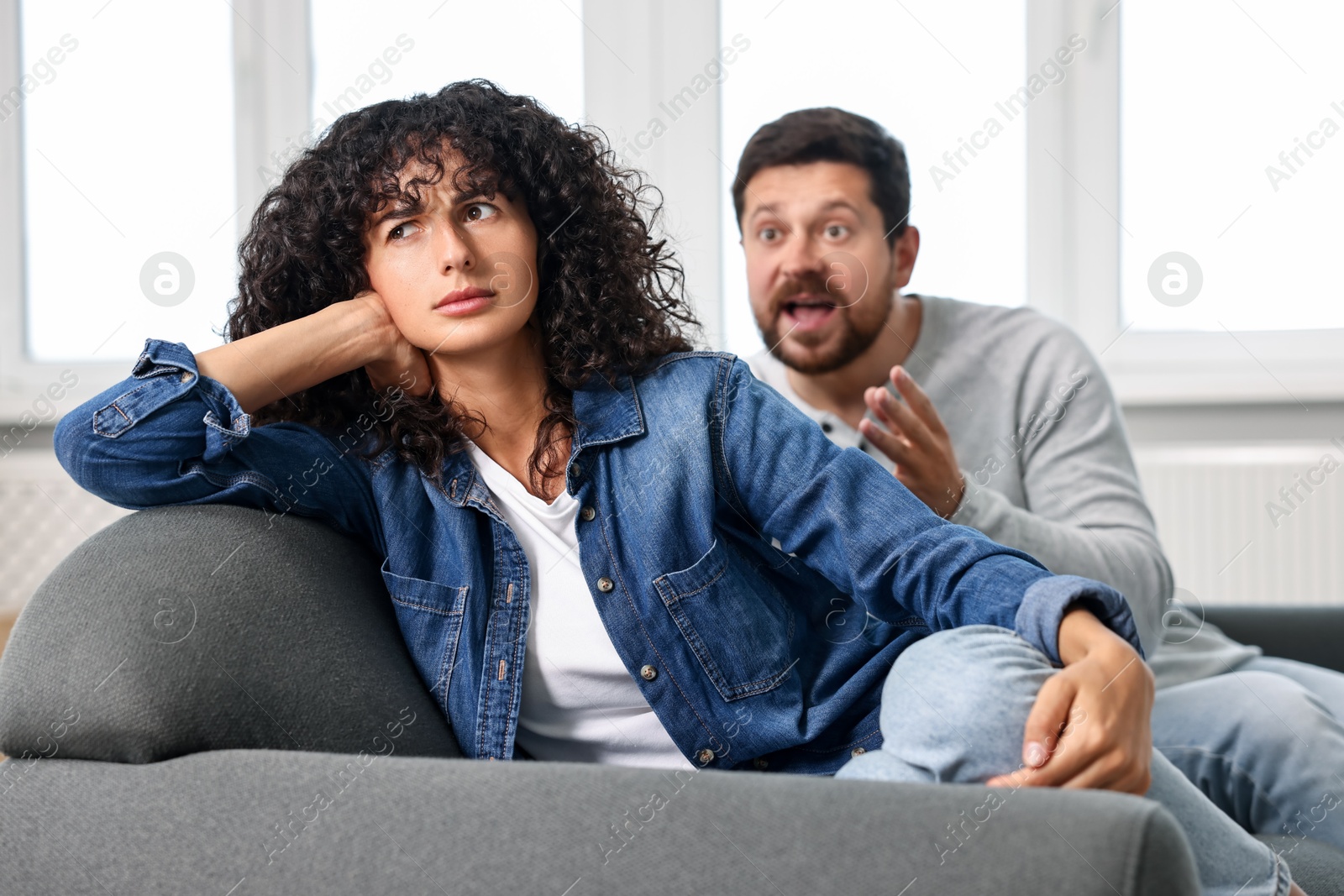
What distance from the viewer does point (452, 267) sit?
105 cm

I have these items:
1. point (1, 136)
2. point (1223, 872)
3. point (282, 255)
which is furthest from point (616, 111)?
point (1223, 872)

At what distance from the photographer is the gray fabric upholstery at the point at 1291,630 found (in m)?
1.57

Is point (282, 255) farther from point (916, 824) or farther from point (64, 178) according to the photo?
point (64, 178)

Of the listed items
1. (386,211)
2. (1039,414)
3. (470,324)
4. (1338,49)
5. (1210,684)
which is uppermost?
(1338,49)

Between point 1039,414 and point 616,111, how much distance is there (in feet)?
5.68

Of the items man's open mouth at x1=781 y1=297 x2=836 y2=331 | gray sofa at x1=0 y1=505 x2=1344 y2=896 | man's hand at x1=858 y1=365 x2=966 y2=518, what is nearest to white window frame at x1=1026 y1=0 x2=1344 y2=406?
man's open mouth at x1=781 y1=297 x2=836 y2=331

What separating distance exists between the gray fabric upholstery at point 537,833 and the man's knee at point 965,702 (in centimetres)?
14

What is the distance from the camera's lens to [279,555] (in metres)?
1.00

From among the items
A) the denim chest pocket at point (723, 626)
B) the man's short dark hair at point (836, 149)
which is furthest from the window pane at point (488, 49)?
the denim chest pocket at point (723, 626)

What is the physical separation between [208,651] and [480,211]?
49 centimetres

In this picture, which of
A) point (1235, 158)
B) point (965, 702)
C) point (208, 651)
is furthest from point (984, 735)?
point (1235, 158)

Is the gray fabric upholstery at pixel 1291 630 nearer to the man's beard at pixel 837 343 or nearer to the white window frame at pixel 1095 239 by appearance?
the man's beard at pixel 837 343

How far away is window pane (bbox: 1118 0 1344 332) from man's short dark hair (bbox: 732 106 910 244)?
1.40m

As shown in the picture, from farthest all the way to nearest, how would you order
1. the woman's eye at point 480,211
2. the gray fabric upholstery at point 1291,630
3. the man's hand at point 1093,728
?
1. the gray fabric upholstery at point 1291,630
2. the woman's eye at point 480,211
3. the man's hand at point 1093,728
